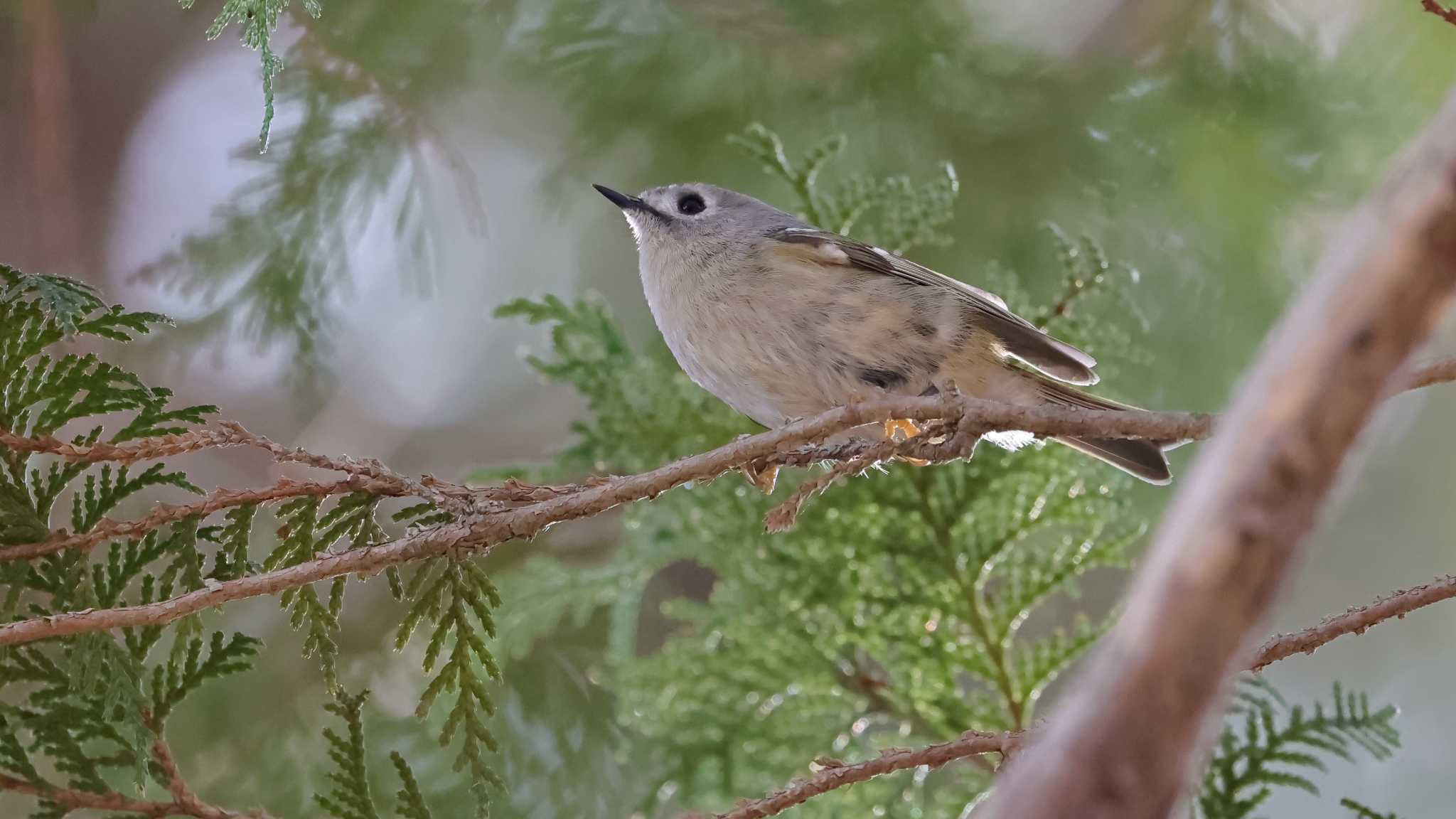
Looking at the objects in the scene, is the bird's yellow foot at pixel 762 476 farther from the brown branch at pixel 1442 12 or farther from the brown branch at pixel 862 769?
the brown branch at pixel 1442 12

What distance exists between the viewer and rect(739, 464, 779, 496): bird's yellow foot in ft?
4.00

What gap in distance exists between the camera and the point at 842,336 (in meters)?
1.67

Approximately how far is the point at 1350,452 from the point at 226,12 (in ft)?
2.91

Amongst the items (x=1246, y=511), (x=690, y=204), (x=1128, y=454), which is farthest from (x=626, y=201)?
(x=1246, y=511)

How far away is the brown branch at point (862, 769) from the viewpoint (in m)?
1.05

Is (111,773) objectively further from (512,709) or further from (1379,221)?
(1379,221)

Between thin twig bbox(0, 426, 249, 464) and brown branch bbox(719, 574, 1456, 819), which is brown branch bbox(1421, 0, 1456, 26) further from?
thin twig bbox(0, 426, 249, 464)

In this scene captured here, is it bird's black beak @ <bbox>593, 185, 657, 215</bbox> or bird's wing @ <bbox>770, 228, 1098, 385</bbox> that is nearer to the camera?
bird's wing @ <bbox>770, 228, 1098, 385</bbox>

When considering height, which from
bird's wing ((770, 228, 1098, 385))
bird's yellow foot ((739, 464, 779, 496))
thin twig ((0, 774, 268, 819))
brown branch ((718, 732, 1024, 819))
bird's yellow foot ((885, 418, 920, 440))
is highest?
bird's wing ((770, 228, 1098, 385))

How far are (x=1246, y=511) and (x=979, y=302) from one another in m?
1.30

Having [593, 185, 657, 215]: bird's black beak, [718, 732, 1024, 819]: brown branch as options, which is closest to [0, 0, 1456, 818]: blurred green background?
[593, 185, 657, 215]: bird's black beak

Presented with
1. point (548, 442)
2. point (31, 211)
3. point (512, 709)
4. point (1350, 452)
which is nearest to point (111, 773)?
point (512, 709)

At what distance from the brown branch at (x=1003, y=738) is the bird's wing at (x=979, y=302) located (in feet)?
2.02

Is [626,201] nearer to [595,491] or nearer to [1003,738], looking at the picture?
[595,491]
